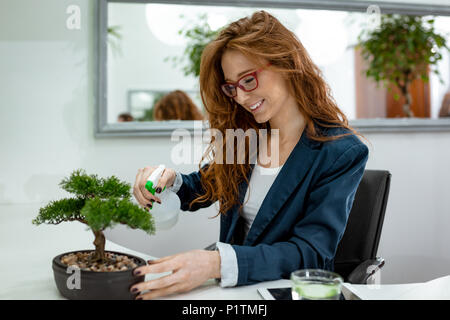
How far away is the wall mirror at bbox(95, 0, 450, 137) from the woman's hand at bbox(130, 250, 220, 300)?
3.00 feet

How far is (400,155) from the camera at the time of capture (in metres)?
2.38

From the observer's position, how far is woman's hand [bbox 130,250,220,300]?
2.59 feet

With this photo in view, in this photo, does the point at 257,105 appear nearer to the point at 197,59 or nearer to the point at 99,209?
the point at 99,209

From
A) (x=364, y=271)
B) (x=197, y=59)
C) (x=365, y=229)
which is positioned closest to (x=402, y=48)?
(x=197, y=59)

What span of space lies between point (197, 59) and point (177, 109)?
0.33 meters

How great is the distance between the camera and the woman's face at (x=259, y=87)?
46.6 inches

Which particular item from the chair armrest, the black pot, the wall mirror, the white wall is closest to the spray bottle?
the white wall

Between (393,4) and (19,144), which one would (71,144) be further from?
(393,4)

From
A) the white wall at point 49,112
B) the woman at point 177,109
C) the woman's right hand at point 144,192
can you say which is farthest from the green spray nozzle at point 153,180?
the woman at point 177,109
